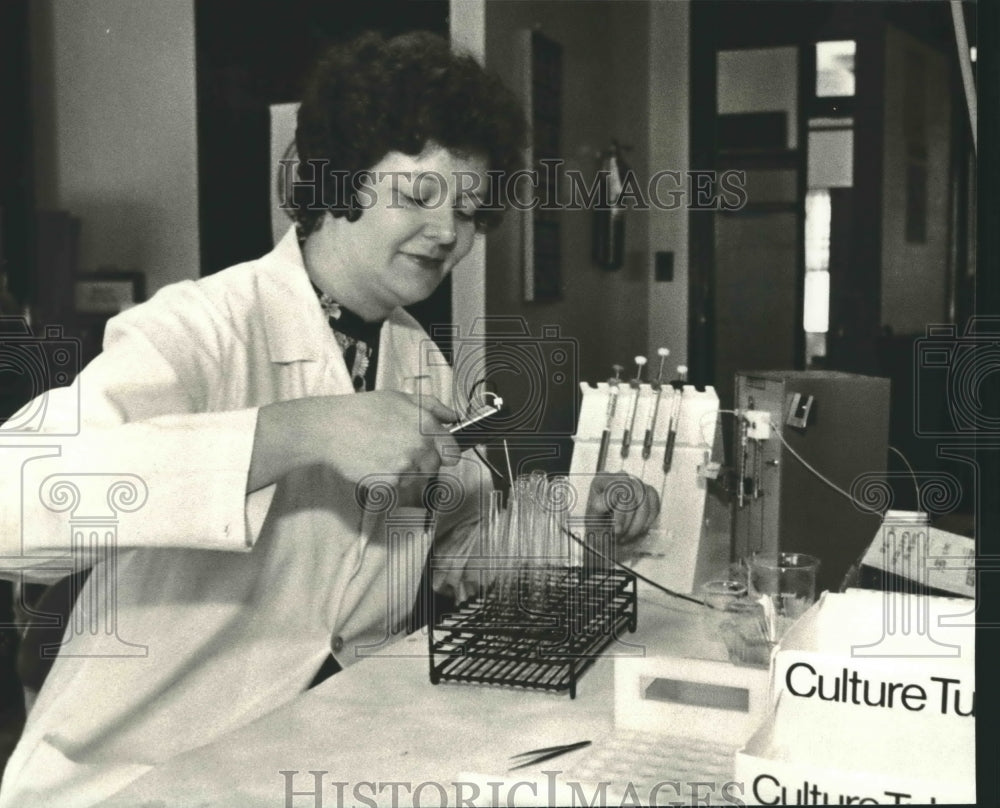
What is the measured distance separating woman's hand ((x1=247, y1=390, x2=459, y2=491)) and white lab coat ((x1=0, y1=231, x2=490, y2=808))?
0.02 m

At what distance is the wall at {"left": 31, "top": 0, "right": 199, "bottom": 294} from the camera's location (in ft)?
4.06

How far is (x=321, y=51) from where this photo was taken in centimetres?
123

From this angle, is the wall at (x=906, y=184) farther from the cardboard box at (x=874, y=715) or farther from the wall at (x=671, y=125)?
the cardboard box at (x=874, y=715)

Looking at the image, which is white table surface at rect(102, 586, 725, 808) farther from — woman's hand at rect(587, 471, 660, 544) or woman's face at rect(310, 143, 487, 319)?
woman's face at rect(310, 143, 487, 319)

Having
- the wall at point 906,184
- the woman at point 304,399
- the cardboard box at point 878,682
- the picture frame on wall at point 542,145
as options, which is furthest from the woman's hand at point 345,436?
the wall at point 906,184

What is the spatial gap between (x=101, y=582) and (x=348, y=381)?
38cm

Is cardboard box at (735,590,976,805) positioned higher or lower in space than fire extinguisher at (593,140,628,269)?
lower

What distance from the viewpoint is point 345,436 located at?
1085 millimetres

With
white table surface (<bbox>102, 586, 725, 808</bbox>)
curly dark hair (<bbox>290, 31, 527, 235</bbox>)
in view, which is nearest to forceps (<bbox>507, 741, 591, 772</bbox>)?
white table surface (<bbox>102, 586, 725, 808</bbox>)

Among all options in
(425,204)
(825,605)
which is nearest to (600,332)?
(425,204)

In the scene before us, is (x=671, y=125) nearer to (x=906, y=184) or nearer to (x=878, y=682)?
(x=906, y=184)

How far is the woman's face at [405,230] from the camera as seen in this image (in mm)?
1207

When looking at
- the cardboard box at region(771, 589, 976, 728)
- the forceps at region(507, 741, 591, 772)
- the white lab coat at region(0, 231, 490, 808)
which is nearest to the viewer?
the cardboard box at region(771, 589, 976, 728)

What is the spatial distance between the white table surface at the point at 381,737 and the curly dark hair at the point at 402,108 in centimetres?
57
